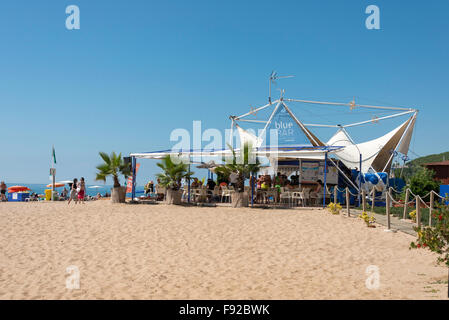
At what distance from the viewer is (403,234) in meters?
9.68

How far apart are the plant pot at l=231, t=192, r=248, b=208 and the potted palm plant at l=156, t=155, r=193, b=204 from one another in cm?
217

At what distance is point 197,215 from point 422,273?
7.71 m

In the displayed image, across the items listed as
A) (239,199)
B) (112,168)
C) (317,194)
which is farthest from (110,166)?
(317,194)

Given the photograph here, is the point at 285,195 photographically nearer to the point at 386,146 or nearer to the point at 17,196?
the point at 386,146

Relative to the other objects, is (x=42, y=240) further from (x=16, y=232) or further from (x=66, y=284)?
(x=66, y=284)

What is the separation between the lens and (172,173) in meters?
16.0

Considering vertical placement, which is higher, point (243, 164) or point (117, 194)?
point (243, 164)

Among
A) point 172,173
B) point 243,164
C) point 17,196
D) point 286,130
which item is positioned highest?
point 286,130

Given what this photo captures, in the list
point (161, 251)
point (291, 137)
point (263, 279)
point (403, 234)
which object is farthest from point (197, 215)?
point (291, 137)

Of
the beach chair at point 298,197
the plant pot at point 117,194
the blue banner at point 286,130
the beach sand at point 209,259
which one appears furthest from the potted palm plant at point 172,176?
the blue banner at point 286,130

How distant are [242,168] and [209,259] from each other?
7.99m

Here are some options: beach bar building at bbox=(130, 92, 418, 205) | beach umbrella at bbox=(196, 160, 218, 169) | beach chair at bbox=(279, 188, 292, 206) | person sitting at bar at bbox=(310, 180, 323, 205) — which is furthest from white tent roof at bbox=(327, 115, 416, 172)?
beach umbrella at bbox=(196, 160, 218, 169)

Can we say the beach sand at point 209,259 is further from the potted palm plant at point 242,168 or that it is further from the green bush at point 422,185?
the green bush at point 422,185

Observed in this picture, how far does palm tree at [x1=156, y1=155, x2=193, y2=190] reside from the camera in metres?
16.0
